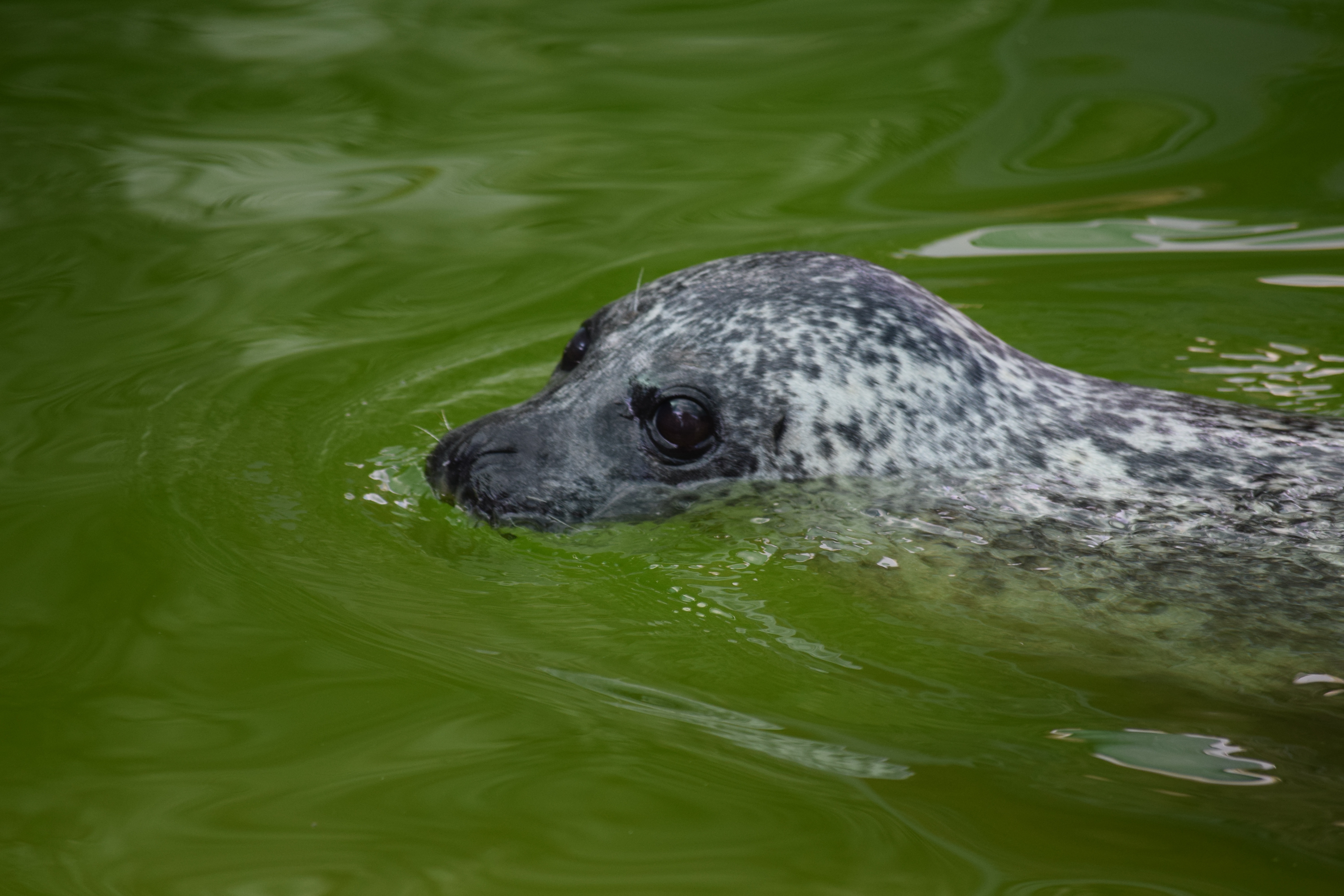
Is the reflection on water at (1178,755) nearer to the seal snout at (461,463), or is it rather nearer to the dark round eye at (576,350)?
the seal snout at (461,463)

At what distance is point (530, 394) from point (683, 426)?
1399 mm

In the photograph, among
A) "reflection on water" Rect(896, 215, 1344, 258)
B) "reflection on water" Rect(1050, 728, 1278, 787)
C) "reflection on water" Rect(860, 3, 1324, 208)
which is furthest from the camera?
"reflection on water" Rect(860, 3, 1324, 208)

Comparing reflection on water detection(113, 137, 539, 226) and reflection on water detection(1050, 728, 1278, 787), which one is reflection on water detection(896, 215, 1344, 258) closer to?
reflection on water detection(113, 137, 539, 226)

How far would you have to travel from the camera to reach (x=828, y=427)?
11.5 ft

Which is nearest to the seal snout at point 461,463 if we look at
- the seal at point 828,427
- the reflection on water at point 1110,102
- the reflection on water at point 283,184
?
the seal at point 828,427

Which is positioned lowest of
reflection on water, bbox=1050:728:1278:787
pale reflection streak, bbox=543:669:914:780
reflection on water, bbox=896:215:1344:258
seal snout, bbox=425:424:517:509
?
pale reflection streak, bbox=543:669:914:780

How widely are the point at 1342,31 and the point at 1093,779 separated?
5.38 m

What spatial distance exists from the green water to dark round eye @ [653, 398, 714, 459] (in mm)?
186

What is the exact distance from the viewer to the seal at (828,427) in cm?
349

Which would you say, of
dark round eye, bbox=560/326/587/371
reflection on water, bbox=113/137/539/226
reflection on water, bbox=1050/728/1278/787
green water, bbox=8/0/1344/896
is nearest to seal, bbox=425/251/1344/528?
green water, bbox=8/0/1344/896

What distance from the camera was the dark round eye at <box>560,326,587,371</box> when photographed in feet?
13.2

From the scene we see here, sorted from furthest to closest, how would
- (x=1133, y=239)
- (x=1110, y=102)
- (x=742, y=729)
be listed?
(x=1110, y=102) < (x=1133, y=239) < (x=742, y=729)

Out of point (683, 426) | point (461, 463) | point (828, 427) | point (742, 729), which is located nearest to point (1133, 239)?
point (828, 427)

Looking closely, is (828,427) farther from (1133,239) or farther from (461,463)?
(1133,239)
